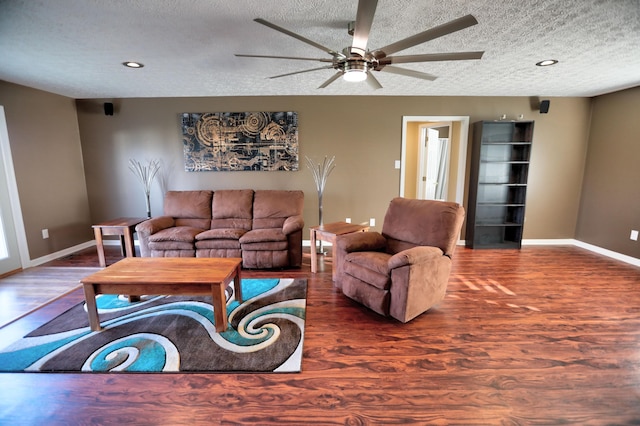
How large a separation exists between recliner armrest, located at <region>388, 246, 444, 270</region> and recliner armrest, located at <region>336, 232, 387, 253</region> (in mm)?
498

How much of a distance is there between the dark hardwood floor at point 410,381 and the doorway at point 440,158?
2426mm

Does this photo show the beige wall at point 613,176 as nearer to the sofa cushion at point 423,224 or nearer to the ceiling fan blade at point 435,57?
the sofa cushion at point 423,224

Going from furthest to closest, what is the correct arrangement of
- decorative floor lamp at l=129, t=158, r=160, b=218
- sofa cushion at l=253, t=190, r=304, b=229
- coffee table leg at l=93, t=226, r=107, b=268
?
decorative floor lamp at l=129, t=158, r=160, b=218 → sofa cushion at l=253, t=190, r=304, b=229 → coffee table leg at l=93, t=226, r=107, b=268

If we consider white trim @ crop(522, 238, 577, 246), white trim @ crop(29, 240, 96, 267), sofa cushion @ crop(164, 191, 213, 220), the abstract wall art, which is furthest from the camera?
white trim @ crop(522, 238, 577, 246)

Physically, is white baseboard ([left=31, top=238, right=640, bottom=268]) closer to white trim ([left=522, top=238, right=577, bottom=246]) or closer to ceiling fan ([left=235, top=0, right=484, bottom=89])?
white trim ([left=522, top=238, right=577, bottom=246])

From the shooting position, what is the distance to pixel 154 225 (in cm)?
351

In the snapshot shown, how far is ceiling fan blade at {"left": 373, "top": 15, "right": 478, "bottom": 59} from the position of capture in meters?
1.37

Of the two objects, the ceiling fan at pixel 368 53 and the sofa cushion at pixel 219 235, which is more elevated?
the ceiling fan at pixel 368 53

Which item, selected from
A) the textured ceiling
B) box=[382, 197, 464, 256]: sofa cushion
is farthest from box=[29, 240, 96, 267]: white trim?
box=[382, 197, 464, 256]: sofa cushion

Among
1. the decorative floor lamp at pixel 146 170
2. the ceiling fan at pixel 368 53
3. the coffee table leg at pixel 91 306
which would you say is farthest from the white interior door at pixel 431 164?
the coffee table leg at pixel 91 306

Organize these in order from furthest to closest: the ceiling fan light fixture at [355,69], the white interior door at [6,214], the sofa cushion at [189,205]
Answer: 1. the sofa cushion at [189,205]
2. the white interior door at [6,214]
3. the ceiling fan light fixture at [355,69]

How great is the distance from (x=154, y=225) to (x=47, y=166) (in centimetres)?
185

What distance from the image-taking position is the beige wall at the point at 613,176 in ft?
11.8

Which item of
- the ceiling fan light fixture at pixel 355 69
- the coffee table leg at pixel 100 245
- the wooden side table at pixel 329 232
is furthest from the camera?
the coffee table leg at pixel 100 245
